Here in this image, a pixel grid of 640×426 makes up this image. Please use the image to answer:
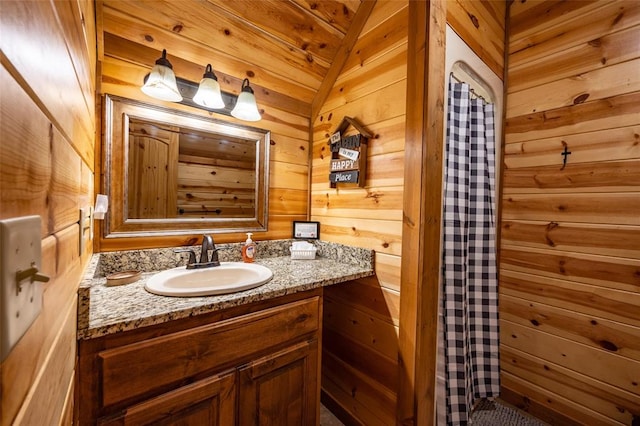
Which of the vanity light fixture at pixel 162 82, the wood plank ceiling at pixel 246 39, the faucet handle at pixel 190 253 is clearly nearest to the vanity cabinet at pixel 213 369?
the faucet handle at pixel 190 253

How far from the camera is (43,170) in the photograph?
0.36 m

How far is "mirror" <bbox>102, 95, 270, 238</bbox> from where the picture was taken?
3.93ft

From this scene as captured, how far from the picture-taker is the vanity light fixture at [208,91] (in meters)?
1.29

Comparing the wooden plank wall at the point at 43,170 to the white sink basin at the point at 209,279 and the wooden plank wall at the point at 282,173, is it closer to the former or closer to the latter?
the white sink basin at the point at 209,279

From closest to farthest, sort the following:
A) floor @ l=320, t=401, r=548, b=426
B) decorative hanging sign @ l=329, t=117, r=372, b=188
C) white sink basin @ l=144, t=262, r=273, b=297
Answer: white sink basin @ l=144, t=262, r=273, b=297 < decorative hanging sign @ l=329, t=117, r=372, b=188 < floor @ l=320, t=401, r=548, b=426

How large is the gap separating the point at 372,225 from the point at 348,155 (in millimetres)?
414

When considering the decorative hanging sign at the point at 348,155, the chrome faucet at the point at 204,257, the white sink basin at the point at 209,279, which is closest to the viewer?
the white sink basin at the point at 209,279

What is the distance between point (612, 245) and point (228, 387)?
76.0 inches

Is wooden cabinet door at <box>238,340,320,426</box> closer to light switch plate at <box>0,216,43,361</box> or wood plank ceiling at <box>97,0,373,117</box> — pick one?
light switch plate at <box>0,216,43,361</box>

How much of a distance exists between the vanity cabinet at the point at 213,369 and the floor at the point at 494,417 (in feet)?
1.50

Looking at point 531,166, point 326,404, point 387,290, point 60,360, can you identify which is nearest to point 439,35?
point 531,166

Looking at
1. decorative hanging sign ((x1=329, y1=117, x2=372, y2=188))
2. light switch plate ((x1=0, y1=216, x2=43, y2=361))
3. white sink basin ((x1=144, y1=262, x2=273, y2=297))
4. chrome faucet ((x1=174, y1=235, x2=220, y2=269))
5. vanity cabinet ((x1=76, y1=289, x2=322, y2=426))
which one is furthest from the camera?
decorative hanging sign ((x1=329, y1=117, x2=372, y2=188))

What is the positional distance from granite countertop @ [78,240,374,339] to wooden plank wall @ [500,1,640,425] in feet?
3.65

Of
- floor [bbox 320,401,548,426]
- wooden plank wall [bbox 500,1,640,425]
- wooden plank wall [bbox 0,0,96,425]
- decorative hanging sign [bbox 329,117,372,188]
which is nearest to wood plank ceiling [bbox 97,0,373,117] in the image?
decorative hanging sign [bbox 329,117,372,188]
